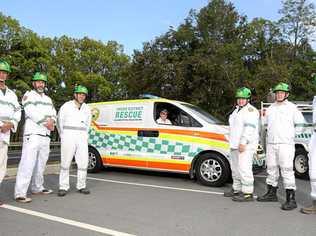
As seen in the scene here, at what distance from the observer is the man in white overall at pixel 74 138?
784cm

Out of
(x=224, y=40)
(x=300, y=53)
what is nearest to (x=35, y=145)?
(x=224, y=40)

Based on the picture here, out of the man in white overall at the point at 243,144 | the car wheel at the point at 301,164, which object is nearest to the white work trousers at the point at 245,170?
the man in white overall at the point at 243,144

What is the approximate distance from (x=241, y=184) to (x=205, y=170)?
1.41m

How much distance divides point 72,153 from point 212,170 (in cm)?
300

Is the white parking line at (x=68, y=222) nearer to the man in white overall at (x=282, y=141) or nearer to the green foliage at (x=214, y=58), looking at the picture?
the man in white overall at (x=282, y=141)

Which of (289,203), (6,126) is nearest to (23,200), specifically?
(6,126)

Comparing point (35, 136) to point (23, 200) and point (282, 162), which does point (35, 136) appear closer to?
point (23, 200)

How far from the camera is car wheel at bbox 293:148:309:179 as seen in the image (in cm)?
1127

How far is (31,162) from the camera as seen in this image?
286 inches

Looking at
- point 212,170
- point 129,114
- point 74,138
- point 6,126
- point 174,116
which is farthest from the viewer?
point 129,114

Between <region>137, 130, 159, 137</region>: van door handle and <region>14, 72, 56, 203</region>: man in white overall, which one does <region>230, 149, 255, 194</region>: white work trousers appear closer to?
<region>137, 130, 159, 137</region>: van door handle

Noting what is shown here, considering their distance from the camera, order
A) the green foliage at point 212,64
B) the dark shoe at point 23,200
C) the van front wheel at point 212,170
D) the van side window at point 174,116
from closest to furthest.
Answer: the dark shoe at point 23,200
the van front wheel at point 212,170
the van side window at point 174,116
the green foliage at point 212,64

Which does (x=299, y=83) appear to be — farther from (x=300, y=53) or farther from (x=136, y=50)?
(x=136, y=50)

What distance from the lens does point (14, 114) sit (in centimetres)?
705
